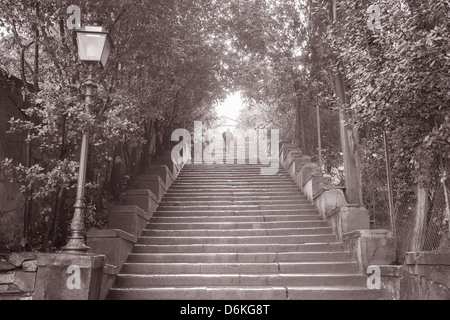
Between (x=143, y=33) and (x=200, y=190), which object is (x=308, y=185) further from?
(x=143, y=33)

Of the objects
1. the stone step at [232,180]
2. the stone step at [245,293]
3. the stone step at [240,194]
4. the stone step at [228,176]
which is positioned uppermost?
the stone step at [228,176]

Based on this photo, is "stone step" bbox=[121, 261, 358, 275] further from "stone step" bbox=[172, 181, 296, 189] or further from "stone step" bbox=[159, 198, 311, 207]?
"stone step" bbox=[172, 181, 296, 189]

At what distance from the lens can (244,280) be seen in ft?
23.8

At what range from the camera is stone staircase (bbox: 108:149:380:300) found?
6.80 m

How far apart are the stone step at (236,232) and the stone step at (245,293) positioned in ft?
7.92

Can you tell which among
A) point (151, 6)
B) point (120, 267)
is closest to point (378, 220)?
point (120, 267)

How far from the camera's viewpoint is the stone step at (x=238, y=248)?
8453 millimetres

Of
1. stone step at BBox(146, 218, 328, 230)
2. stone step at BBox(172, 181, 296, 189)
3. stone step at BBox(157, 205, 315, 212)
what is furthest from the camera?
stone step at BBox(172, 181, 296, 189)

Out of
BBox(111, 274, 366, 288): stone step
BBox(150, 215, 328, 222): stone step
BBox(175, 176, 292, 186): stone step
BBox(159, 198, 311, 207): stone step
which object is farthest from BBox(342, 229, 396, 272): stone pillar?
BBox(175, 176, 292, 186): stone step

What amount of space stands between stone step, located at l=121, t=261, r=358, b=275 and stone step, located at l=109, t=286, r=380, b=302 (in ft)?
2.67

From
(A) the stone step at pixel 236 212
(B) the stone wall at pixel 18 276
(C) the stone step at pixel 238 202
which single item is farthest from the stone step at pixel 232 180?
(B) the stone wall at pixel 18 276

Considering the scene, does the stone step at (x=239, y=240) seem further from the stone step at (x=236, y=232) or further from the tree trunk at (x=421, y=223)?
the tree trunk at (x=421, y=223)
